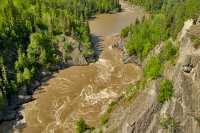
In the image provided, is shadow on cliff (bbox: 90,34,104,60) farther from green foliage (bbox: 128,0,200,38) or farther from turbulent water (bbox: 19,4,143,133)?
A: green foliage (bbox: 128,0,200,38)

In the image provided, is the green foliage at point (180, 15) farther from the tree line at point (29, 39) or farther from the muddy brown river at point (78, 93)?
the tree line at point (29, 39)

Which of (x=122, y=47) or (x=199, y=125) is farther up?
(x=199, y=125)

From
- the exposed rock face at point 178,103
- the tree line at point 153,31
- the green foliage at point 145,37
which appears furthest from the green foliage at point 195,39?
the green foliage at point 145,37

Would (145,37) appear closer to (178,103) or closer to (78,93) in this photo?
(78,93)

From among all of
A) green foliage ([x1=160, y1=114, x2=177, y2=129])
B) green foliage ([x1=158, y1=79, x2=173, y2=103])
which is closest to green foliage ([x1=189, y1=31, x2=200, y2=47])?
green foliage ([x1=158, y1=79, x2=173, y2=103])

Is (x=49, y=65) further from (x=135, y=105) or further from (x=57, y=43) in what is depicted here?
(x=135, y=105)

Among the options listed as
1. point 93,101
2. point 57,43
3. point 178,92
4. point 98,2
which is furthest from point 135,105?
point 98,2

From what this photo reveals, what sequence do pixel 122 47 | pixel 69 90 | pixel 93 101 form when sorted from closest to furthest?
pixel 93 101 < pixel 69 90 < pixel 122 47

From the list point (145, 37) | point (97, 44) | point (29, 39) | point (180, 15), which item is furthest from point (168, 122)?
point (97, 44)
